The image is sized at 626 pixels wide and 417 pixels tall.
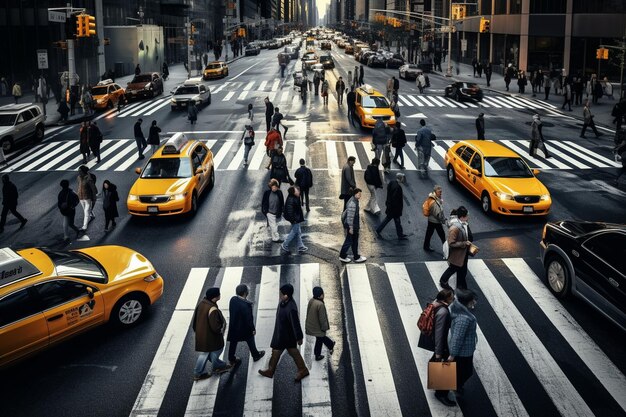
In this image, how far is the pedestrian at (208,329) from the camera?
882cm

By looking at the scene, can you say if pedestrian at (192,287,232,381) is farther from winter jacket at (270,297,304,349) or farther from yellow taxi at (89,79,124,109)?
yellow taxi at (89,79,124,109)

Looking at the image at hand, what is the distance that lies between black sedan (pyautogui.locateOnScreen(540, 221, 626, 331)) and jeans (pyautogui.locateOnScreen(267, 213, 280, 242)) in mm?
6228

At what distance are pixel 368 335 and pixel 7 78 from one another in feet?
135

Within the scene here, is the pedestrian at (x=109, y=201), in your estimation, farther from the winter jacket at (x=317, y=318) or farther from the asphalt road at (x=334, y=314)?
the winter jacket at (x=317, y=318)

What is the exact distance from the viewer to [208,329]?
8906 mm

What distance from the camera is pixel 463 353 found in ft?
26.7

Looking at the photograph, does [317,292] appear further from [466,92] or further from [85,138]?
[466,92]

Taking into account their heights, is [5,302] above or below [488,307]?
above

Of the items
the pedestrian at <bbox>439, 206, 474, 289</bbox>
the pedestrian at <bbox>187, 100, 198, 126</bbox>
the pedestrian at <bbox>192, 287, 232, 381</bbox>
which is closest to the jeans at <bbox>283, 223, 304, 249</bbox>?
the pedestrian at <bbox>439, 206, 474, 289</bbox>

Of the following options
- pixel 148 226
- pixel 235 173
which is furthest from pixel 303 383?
pixel 235 173

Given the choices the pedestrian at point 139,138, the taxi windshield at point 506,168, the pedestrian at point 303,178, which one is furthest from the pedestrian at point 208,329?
the pedestrian at point 139,138

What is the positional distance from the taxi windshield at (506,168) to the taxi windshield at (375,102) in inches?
507

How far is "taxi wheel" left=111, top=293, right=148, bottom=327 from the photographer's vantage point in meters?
10.7

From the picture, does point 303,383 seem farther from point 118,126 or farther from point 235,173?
point 118,126
